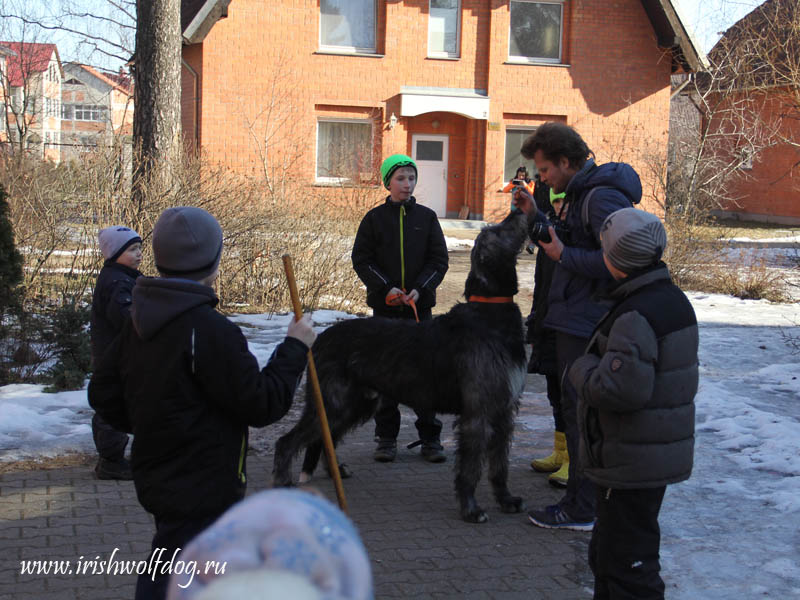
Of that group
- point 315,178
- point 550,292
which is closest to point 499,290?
point 550,292

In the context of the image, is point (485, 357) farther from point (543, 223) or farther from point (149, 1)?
point (149, 1)

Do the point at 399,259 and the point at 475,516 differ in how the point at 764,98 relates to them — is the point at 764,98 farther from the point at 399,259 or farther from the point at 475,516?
the point at 475,516

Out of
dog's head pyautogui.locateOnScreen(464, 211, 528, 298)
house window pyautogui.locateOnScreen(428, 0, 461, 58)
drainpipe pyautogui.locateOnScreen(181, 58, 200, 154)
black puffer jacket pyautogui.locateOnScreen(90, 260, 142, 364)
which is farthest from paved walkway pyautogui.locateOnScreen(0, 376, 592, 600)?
house window pyautogui.locateOnScreen(428, 0, 461, 58)

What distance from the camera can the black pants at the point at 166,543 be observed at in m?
2.81

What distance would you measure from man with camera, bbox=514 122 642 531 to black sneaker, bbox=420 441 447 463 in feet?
4.33

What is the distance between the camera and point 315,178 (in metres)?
25.1

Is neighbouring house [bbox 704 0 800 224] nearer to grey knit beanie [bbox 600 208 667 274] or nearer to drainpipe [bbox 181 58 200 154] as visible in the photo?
grey knit beanie [bbox 600 208 667 274]

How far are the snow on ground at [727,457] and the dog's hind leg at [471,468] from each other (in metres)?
1.09

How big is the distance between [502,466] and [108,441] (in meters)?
2.53

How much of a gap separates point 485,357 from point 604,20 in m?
23.1

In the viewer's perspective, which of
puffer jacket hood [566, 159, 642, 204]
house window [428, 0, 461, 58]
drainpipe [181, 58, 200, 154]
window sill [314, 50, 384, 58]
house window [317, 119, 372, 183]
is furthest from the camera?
house window [428, 0, 461, 58]

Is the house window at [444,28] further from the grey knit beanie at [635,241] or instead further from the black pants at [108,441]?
the grey knit beanie at [635,241]

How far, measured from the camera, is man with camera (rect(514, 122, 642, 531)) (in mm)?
4531

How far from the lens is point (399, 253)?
20.2ft
